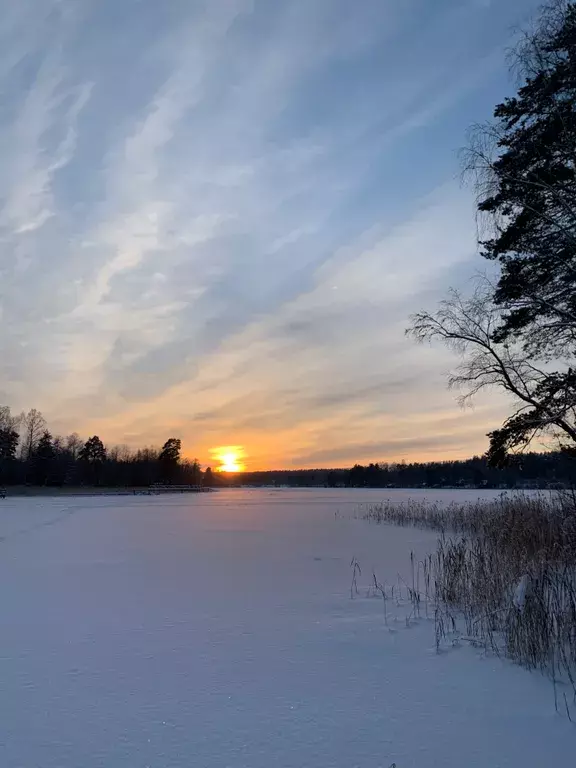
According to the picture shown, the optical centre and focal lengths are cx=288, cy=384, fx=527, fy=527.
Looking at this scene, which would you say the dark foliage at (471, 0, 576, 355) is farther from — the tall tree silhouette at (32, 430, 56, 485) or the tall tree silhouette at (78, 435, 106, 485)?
the tall tree silhouette at (78, 435, 106, 485)

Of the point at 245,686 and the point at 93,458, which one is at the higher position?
the point at 93,458

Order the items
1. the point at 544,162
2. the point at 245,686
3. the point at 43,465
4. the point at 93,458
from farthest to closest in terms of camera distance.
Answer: the point at 93,458
the point at 43,465
the point at 544,162
the point at 245,686

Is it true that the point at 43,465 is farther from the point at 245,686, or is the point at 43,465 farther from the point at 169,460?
the point at 245,686

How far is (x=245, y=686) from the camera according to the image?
3.40m

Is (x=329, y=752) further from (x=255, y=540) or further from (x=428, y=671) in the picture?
(x=255, y=540)

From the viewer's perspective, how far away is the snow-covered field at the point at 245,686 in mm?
2592

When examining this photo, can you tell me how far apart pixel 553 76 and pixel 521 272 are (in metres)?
2.89

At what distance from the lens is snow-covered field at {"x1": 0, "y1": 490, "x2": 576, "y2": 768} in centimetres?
259

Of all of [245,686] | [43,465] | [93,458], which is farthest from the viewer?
[93,458]

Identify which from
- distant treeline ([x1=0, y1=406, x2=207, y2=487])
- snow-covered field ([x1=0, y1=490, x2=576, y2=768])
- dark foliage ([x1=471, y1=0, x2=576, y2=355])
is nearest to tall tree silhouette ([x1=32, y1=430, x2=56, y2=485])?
distant treeline ([x1=0, y1=406, x2=207, y2=487])

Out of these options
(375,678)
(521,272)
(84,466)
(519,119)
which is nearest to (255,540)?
(521,272)

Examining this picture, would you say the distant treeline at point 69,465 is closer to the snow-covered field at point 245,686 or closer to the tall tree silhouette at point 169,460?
the tall tree silhouette at point 169,460

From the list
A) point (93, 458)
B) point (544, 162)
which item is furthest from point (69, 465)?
point (544, 162)

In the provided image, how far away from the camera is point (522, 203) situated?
19.3 feet
